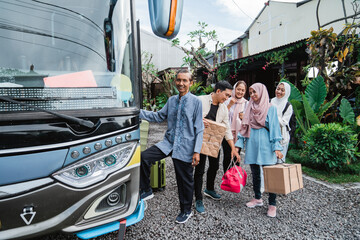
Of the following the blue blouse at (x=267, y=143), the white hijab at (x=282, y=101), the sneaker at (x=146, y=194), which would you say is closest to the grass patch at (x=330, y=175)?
the white hijab at (x=282, y=101)

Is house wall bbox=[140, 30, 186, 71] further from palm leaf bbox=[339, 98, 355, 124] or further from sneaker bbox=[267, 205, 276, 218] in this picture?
sneaker bbox=[267, 205, 276, 218]

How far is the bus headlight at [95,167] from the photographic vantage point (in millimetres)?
1732

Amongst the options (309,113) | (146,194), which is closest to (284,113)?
(309,113)

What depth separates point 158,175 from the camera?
3760 millimetres

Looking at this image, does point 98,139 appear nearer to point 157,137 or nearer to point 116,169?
point 116,169

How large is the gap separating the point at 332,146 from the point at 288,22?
13.5 meters

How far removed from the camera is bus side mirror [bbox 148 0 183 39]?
1896mm

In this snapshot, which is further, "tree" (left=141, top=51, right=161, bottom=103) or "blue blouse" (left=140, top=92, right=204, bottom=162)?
"tree" (left=141, top=51, right=161, bottom=103)

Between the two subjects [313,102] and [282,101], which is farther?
[313,102]

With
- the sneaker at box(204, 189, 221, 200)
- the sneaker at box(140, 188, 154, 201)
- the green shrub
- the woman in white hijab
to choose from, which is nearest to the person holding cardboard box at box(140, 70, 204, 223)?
the sneaker at box(140, 188, 154, 201)

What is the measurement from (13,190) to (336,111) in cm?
692

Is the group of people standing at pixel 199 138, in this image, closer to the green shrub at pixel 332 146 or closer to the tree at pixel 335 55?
the green shrub at pixel 332 146

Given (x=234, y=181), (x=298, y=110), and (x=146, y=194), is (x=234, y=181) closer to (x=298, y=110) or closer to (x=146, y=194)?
(x=146, y=194)

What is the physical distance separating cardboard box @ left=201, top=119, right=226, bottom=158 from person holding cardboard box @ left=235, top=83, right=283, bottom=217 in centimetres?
51
